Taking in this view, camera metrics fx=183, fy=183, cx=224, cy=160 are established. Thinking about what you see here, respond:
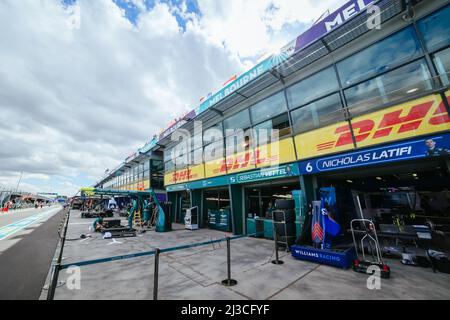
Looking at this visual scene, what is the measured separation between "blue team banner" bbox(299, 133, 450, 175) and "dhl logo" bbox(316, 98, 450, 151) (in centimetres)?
43

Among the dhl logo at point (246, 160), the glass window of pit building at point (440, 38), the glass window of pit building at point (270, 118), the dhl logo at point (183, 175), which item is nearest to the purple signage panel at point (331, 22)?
the glass window of pit building at point (440, 38)

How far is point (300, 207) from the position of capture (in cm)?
785

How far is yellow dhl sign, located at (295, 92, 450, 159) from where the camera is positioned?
205 inches

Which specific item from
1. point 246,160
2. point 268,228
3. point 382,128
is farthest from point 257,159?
point 382,128

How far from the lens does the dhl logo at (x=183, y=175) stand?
584 inches

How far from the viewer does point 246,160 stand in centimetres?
1042

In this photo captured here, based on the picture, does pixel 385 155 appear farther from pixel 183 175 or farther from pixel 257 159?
pixel 183 175

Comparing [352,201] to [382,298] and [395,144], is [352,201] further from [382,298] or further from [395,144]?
[382,298]

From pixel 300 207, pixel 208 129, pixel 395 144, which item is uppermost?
pixel 208 129

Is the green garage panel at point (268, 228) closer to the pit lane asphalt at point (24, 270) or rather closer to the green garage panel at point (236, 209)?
the green garage panel at point (236, 209)

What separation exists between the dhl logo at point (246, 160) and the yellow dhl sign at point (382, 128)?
1.70m

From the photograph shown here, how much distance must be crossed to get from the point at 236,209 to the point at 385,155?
25.0ft

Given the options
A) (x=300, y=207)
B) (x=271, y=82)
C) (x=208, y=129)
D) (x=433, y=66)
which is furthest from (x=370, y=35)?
(x=208, y=129)
